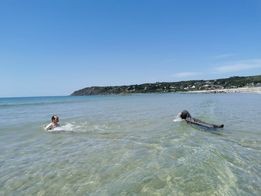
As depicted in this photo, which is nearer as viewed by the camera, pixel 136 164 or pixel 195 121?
pixel 136 164

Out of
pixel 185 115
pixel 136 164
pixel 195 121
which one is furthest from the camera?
pixel 185 115

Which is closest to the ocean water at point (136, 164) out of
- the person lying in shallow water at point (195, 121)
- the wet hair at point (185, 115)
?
the person lying in shallow water at point (195, 121)

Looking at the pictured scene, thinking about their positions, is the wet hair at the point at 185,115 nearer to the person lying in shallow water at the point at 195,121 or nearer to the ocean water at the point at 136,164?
the person lying in shallow water at the point at 195,121

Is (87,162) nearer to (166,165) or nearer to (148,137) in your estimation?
(166,165)

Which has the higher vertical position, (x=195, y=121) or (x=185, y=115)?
(x=185, y=115)

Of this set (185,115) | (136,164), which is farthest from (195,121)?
(136,164)

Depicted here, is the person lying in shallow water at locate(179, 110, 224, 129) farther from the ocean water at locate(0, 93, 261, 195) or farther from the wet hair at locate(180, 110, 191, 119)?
the ocean water at locate(0, 93, 261, 195)

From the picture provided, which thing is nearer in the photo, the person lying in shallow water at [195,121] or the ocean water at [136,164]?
the ocean water at [136,164]

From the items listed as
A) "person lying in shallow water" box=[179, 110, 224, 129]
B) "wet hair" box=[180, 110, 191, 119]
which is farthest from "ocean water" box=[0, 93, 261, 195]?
"wet hair" box=[180, 110, 191, 119]

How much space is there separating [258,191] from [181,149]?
4922 millimetres

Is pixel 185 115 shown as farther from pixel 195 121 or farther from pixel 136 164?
pixel 136 164

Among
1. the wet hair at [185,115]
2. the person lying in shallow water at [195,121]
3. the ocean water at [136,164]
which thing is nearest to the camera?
the ocean water at [136,164]

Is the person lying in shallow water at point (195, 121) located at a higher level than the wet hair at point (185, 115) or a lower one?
lower

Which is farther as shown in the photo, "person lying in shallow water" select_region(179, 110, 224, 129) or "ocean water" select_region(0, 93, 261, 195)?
"person lying in shallow water" select_region(179, 110, 224, 129)
